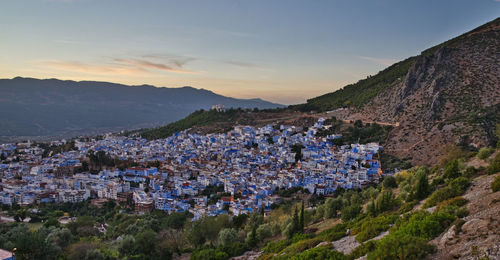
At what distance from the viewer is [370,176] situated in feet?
97.3

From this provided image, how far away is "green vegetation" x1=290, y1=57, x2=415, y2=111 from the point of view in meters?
53.0

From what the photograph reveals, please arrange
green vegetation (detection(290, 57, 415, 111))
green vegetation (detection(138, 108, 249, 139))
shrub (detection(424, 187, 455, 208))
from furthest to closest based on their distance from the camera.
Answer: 1. green vegetation (detection(138, 108, 249, 139))
2. green vegetation (detection(290, 57, 415, 111))
3. shrub (detection(424, 187, 455, 208))

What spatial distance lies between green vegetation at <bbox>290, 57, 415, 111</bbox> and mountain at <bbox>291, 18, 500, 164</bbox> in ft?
1.15

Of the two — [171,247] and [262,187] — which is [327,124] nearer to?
[262,187]

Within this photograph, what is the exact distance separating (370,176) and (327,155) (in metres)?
7.61

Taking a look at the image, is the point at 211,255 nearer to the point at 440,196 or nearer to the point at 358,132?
the point at 440,196

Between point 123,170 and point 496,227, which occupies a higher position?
point 496,227

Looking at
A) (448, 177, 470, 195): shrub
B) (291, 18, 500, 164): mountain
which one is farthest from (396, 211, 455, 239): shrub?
(291, 18, 500, 164): mountain

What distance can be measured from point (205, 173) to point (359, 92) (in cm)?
3414

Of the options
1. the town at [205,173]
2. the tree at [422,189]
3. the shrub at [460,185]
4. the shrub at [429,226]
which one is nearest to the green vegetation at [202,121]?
the town at [205,173]

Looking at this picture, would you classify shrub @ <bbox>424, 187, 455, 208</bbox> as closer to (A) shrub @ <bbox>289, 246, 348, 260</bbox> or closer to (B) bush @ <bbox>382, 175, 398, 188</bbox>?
(A) shrub @ <bbox>289, 246, 348, 260</bbox>

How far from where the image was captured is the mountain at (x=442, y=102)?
103 ft

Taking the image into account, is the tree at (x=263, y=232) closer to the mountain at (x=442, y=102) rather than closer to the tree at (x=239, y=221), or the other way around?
the tree at (x=239, y=221)

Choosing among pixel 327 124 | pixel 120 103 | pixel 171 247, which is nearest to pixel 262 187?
pixel 171 247
